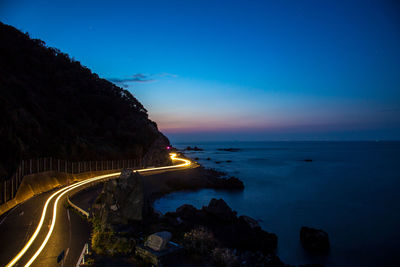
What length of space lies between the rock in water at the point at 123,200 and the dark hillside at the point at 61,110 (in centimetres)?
1261

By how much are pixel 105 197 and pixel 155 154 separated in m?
35.6

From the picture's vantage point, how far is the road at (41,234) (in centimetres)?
1100

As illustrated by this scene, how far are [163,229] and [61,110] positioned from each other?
36108 millimetres

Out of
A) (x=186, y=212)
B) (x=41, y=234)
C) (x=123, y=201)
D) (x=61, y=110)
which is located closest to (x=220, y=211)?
(x=186, y=212)

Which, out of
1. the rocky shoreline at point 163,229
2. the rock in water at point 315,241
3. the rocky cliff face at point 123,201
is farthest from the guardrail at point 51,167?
the rock in water at point 315,241

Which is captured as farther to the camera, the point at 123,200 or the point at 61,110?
the point at 61,110

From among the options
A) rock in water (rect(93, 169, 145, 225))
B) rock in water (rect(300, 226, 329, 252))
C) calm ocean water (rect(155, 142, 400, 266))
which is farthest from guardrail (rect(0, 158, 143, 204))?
rock in water (rect(300, 226, 329, 252))

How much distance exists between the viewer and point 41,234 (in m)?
13.7

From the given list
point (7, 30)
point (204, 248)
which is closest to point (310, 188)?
point (204, 248)

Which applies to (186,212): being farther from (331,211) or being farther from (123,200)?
(331,211)

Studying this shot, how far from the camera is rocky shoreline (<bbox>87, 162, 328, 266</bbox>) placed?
10.8 meters

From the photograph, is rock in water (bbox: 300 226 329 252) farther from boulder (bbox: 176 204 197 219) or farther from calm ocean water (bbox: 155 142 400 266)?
boulder (bbox: 176 204 197 219)

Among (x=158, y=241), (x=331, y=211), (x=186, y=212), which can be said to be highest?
(x=158, y=241)

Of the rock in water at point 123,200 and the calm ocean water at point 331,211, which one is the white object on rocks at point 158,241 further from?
the calm ocean water at point 331,211
